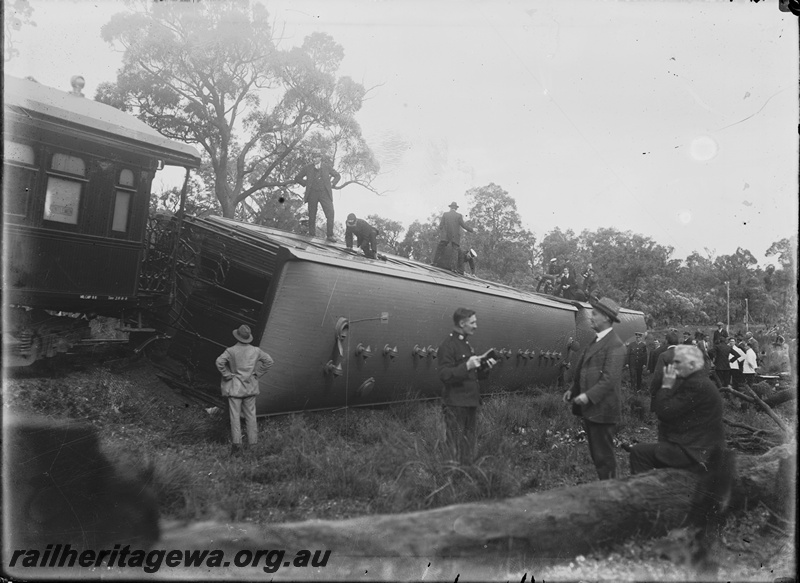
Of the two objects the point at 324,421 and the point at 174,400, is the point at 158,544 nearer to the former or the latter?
the point at 324,421

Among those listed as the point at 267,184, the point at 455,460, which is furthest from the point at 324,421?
the point at 267,184

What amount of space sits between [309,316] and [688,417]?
4.15 m

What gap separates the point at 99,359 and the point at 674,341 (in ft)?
29.3

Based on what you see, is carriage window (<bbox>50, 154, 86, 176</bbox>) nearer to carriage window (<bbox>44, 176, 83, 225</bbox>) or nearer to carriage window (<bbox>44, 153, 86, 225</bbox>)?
carriage window (<bbox>44, 153, 86, 225</bbox>)

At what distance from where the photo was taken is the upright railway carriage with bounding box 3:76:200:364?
7199 mm

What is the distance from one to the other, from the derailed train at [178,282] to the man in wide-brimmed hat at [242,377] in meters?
0.18

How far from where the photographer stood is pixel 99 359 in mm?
8289

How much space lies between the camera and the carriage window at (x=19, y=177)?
7074mm

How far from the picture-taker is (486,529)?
349 centimetres

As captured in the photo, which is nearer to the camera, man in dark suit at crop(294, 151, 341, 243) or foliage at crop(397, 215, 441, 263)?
man in dark suit at crop(294, 151, 341, 243)

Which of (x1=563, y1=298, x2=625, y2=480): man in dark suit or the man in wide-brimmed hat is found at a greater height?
(x1=563, y1=298, x2=625, y2=480): man in dark suit

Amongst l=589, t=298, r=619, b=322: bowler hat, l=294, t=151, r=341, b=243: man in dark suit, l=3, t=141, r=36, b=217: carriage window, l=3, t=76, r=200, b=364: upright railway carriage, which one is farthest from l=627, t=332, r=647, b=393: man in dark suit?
l=3, t=141, r=36, b=217: carriage window

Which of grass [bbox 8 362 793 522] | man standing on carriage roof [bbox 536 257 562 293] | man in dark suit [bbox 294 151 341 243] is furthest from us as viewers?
man standing on carriage roof [bbox 536 257 562 293]

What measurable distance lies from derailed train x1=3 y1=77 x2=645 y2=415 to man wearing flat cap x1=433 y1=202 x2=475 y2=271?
3.51 m
